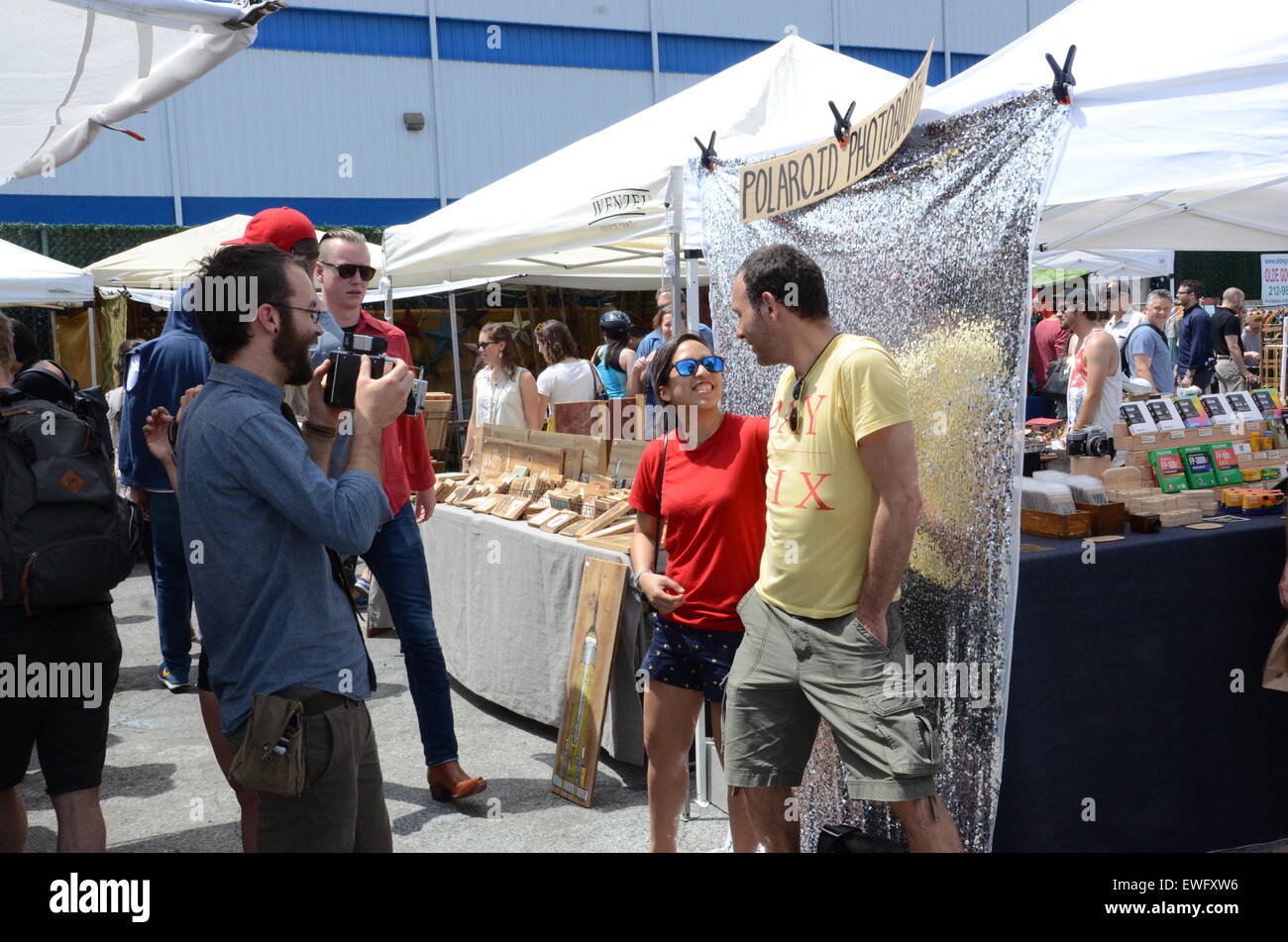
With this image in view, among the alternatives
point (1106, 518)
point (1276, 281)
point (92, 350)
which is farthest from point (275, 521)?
point (1276, 281)

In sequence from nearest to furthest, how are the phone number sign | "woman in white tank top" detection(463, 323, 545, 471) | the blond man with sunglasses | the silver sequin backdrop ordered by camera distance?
the silver sequin backdrop, the blond man with sunglasses, "woman in white tank top" detection(463, 323, 545, 471), the phone number sign

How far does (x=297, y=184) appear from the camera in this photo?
1936cm

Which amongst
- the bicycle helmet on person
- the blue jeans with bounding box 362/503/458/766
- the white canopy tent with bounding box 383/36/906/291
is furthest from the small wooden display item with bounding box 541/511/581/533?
the bicycle helmet on person

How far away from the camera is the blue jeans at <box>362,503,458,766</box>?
4.16m

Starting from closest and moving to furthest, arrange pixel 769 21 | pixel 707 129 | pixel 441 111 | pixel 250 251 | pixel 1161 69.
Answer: pixel 250 251, pixel 1161 69, pixel 707 129, pixel 441 111, pixel 769 21

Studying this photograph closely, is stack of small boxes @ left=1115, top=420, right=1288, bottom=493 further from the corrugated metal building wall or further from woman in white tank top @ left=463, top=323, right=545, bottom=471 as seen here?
the corrugated metal building wall

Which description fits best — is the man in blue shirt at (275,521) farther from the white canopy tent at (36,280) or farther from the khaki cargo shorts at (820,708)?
the white canopy tent at (36,280)

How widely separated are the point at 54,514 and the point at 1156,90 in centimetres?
306

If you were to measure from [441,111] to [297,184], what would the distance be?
3193mm

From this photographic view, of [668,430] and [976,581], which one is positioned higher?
[668,430]

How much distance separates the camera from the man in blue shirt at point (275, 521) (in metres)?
2.12

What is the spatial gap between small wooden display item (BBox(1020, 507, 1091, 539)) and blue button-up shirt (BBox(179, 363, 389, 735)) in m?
2.21
